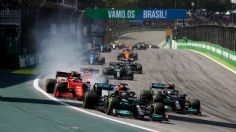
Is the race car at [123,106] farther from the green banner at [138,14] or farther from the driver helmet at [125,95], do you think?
the green banner at [138,14]

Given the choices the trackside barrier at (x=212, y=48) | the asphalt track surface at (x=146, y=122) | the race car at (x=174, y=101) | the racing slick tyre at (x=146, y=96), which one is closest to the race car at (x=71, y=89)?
the asphalt track surface at (x=146, y=122)

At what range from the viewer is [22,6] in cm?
6016

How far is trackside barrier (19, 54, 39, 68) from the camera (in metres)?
40.2

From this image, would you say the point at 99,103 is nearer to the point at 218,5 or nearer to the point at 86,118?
the point at 86,118

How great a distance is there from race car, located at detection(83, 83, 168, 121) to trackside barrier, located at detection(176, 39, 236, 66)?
3109 centimetres

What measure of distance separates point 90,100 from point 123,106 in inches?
57.0

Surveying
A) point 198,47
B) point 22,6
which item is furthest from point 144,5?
point 22,6

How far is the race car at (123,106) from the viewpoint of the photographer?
1947cm

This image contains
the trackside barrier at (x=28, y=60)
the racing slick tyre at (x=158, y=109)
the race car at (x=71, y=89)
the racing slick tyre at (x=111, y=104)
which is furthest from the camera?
the trackside barrier at (x=28, y=60)

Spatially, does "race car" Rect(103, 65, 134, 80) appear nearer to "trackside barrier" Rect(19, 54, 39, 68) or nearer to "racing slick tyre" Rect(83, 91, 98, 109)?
"trackside barrier" Rect(19, 54, 39, 68)

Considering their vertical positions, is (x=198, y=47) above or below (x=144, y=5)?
below

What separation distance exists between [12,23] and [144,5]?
99.0 metres

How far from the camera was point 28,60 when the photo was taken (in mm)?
42156

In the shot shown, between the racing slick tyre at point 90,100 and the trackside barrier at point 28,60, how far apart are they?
66.0 feet
